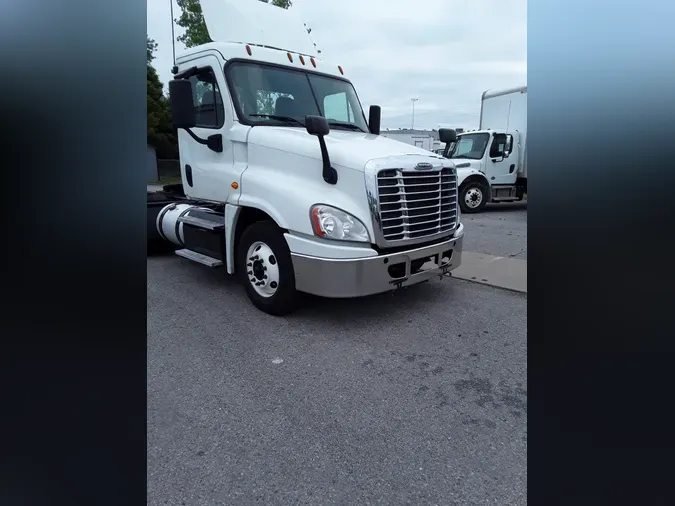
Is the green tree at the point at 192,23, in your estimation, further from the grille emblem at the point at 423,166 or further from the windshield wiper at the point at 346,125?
the grille emblem at the point at 423,166

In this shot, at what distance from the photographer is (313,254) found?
366 cm

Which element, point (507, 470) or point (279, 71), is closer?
point (507, 470)

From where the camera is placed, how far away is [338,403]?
107 inches

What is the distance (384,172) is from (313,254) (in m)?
0.96

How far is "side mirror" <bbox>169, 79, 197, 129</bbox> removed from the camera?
166 inches

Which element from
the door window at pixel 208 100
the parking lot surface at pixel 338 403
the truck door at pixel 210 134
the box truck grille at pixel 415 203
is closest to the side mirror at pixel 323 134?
the box truck grille at pixel 415 203

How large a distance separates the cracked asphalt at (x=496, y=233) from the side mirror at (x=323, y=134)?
7.74ft

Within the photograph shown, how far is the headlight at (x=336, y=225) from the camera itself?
3.63 meters

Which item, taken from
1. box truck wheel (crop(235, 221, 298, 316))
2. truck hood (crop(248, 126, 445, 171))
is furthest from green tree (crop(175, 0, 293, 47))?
box truck wheel (crop(235, 221, 298, 316))
